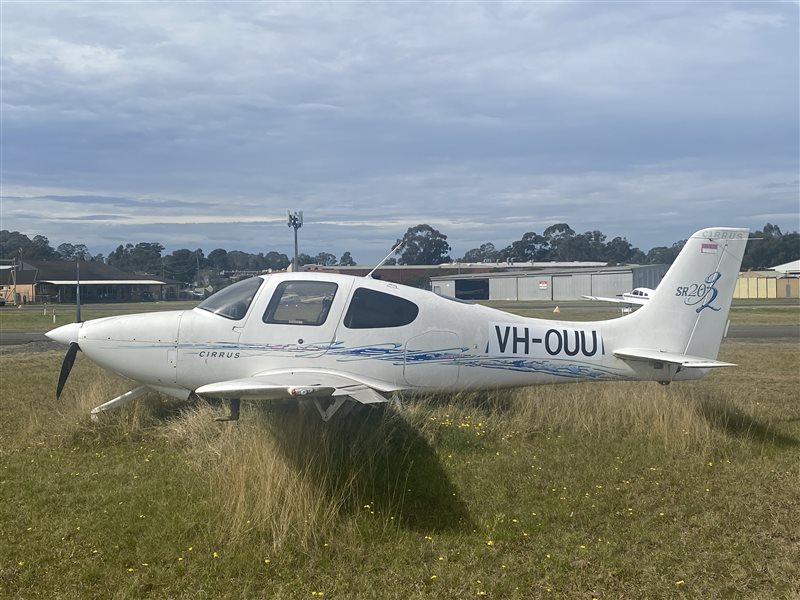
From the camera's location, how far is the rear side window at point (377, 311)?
23.8 ft

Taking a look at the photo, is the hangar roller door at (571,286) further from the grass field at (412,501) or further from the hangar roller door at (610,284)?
the grass field at (412,501)

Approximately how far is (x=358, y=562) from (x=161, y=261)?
95518mm

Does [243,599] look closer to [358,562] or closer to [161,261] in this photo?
[358,562]

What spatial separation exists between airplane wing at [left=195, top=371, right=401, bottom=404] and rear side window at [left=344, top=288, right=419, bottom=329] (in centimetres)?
67

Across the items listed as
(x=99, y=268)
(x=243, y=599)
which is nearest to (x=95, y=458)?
(x=243, y=599)

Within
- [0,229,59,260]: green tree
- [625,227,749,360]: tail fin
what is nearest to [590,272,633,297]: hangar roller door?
[625,227,749,360]: tail fin

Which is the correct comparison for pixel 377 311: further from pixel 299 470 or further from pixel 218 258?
pixel 218 258

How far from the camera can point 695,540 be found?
16.3ft

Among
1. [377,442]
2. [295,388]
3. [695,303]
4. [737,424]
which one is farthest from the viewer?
[695,303]

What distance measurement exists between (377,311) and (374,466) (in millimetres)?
1897

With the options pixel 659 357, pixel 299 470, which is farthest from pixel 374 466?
pixel 659 357

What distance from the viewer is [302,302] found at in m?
7.28

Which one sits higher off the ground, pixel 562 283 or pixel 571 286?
pixel 562 283

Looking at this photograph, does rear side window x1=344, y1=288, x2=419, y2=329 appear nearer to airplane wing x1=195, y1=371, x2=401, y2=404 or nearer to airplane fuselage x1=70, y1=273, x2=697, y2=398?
airplane fuselage x1=70, y1=273, x2=697, y2=398
